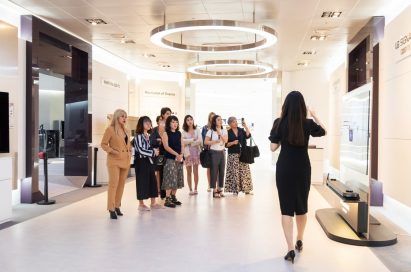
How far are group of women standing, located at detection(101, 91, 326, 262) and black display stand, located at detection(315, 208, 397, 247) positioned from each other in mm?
673

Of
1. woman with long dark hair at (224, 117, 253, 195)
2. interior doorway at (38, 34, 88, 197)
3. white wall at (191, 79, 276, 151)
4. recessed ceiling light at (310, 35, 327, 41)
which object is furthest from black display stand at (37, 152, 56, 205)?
white wall at (191, 79, 276, 151)

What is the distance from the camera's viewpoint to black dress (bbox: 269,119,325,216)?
12.2 ft

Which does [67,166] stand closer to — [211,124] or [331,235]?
[211,124]

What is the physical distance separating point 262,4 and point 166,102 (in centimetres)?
792

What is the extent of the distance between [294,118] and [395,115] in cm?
324

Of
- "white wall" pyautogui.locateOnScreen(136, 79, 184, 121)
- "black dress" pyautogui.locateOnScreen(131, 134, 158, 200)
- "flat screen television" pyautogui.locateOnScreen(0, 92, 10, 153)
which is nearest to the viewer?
"flat screen television" pyautogui.locateOnScreen(0, 92, 10, 153)

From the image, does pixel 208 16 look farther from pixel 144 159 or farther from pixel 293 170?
pixel 293 170

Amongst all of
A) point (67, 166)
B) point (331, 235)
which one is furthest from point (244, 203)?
point (67, 166)

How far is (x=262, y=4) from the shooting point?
6430 mm

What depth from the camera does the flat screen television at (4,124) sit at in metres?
5.58

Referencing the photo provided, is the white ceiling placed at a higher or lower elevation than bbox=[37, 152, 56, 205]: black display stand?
higher

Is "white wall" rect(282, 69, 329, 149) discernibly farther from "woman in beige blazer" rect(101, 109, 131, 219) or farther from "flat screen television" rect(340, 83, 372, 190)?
"woman in beige blazer" rect(101, 109, 131, 219)

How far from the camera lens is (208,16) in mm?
7266

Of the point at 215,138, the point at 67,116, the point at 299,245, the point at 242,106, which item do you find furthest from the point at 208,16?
the point at 242,106
